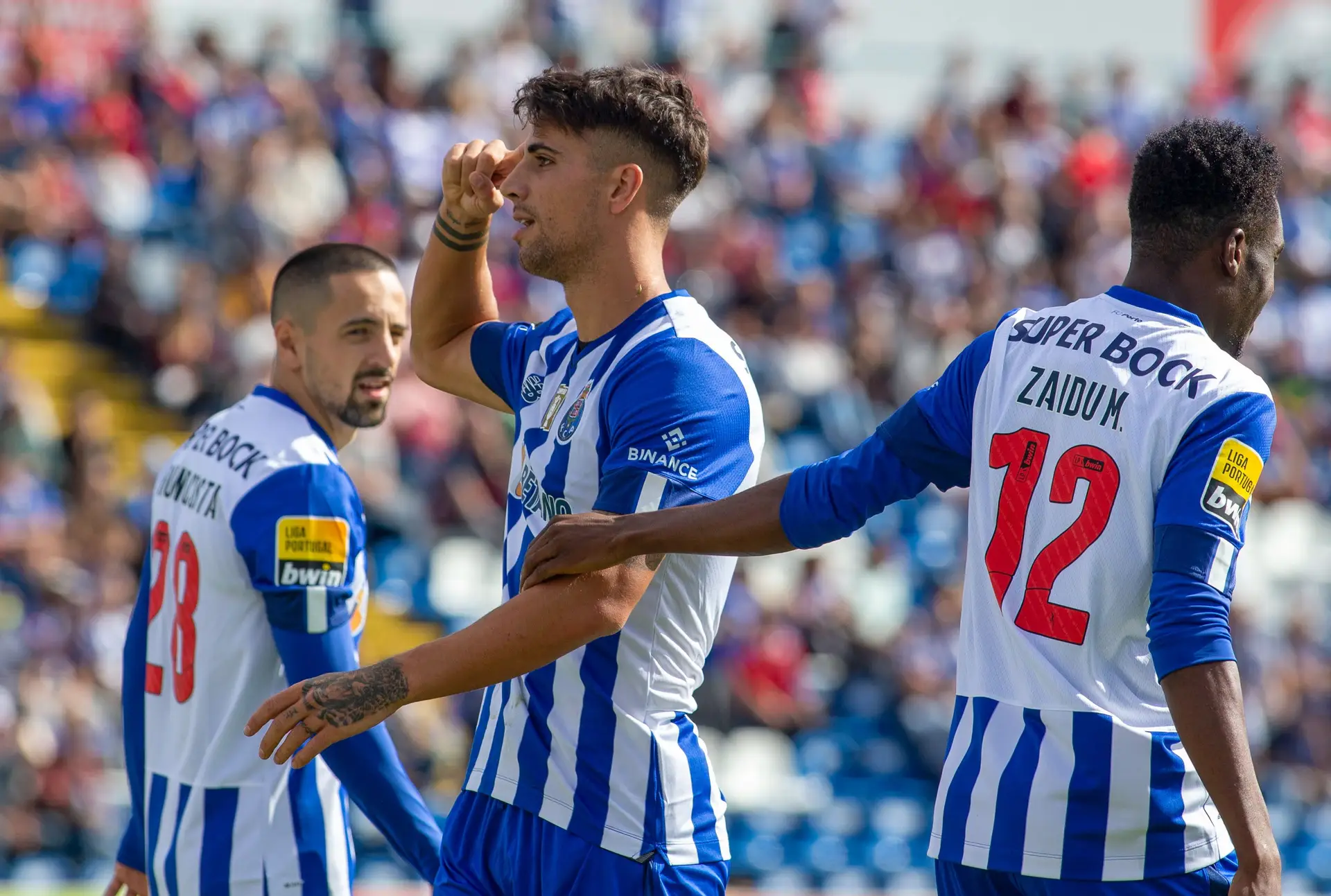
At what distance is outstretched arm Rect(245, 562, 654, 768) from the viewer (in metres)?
3.07

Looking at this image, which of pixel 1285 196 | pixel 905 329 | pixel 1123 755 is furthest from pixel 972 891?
pixel 1285 196

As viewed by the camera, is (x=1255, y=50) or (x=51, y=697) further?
(x=1255, y=50)

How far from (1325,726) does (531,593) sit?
38.4ft

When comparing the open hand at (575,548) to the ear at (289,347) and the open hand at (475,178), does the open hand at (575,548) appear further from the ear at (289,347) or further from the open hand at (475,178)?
the ear at (289,347)

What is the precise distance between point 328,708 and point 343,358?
1473 millimetres

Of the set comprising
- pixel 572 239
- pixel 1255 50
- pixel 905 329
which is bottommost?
pixel 572 239

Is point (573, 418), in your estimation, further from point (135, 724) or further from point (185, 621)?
point (135, 724)

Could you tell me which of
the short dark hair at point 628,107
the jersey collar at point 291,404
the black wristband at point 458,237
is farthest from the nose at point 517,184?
the jersey collar at point 291,404

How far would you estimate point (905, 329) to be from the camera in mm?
14938

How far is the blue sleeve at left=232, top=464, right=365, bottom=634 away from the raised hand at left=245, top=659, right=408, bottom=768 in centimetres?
79

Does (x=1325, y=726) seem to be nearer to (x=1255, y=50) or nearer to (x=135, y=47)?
(x=135, y=47)

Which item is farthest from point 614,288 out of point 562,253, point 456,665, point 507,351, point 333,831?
point 333,831

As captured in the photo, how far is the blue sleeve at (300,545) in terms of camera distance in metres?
3.89

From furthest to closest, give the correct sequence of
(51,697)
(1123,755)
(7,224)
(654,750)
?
(7,224)
(51,697)
(654,750)
(1123,755)
